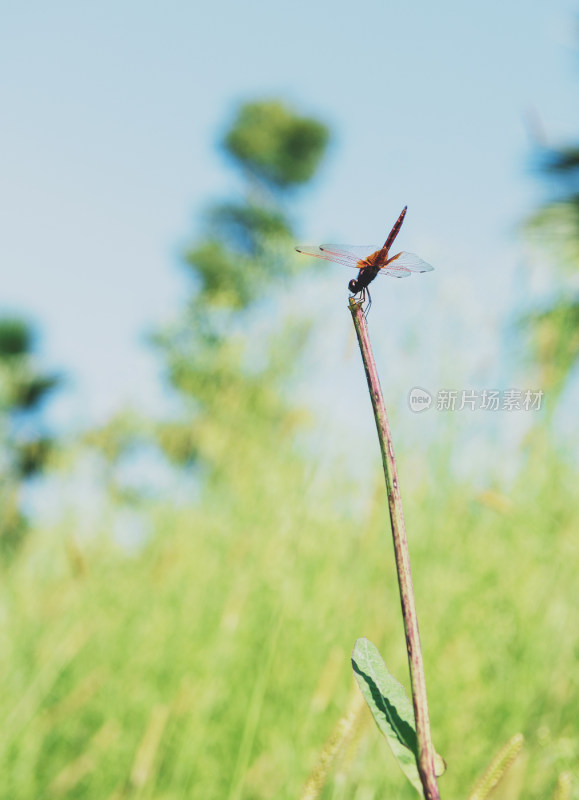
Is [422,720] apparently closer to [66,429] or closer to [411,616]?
[411,616]

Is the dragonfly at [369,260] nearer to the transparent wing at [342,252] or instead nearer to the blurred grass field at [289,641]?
the transparent wing at [342,252]

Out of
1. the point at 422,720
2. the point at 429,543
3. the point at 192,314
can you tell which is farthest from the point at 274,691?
the point at 192,314

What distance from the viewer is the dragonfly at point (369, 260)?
0.13 meters

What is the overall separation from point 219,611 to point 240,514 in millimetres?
251

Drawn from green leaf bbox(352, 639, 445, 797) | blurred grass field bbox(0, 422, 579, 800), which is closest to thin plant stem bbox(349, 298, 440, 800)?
→ green leaf bbox(352, 639, 445, 797)

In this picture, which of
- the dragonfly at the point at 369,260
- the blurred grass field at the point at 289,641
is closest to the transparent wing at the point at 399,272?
the dragonfly at the point at 369,260

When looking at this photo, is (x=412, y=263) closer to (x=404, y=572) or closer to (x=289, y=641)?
(x=404, y=572)

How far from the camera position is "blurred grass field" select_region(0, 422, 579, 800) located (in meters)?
0.72

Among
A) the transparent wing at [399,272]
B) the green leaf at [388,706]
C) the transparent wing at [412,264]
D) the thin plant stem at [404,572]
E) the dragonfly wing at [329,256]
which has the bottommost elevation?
the green leaf at [388,706]

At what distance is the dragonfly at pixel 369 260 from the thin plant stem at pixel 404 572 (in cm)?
3

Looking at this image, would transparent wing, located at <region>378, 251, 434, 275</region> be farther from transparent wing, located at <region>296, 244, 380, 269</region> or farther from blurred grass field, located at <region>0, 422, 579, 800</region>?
blurred grass field, located at <region>0, 422, 579, 800</region>

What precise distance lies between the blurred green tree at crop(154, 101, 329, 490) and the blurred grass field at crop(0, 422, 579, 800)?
0.49 ft

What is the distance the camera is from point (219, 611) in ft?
3.24

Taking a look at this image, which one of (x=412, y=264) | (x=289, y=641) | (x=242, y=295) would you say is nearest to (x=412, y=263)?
(x=412, y=264)
